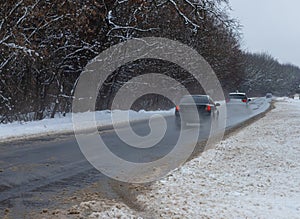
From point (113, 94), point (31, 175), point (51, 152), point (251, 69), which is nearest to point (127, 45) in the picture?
point (113, 94)

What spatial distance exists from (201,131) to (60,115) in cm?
968

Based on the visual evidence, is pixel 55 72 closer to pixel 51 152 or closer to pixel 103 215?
pixel 51 152

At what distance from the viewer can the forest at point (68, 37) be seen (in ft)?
54.2

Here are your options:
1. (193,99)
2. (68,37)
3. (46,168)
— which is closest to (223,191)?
(46,168)

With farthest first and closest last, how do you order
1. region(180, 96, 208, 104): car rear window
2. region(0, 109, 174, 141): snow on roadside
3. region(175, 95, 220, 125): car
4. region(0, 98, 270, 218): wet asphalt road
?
region(180, 96, 208, 104): car rear window
region(175, 95, 220, 125): car
region(0, 109, 174, 141): snow on roadside
region(0, 98, 270, 218): wet asphalt road

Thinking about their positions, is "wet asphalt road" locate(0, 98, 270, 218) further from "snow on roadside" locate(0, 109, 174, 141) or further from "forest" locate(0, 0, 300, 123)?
"forest" locate(0, 0, 300, 123)

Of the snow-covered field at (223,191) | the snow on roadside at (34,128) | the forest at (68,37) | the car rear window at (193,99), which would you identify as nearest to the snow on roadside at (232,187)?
the snow-covered field at (223,191)

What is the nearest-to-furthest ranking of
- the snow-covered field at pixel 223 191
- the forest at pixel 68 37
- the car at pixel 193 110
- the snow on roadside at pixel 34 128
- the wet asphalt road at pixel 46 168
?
the snow-covered field at pixel 223 191 → the wet asphalt road at pixel 46 168 → the snow on roadside at pixel 34 128 → the forest at pixel 68 37 → the car at pixel 193 110

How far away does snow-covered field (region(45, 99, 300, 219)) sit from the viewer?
5.52 m

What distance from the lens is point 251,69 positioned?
414 feet

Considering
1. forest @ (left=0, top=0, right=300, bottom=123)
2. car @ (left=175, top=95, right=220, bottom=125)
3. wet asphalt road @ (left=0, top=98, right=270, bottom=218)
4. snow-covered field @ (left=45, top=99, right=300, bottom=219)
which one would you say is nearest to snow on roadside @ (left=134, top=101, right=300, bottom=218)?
snow-covered field @ (left=45, top=99, right=300, bottom=219)

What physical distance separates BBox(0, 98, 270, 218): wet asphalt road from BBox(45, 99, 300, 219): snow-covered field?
928mm

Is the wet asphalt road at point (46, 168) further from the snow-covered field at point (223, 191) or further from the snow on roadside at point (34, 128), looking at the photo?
the snow on roadside at point (34, 128)

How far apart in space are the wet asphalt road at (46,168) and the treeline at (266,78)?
346 feet
